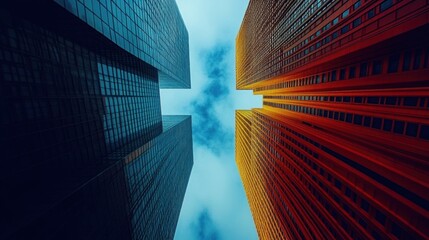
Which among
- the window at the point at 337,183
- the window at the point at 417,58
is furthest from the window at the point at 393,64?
the window at the point at 337,183

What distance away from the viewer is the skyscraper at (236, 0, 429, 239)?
21967mm

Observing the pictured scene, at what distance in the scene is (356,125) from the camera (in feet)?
111

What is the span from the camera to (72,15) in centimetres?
2042

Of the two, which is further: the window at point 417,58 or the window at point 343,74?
the window at point 343,74

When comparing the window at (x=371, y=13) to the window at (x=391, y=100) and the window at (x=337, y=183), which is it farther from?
the window at (x=337, y=183)

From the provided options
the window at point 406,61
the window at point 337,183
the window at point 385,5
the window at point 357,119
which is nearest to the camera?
the window at point 385,5

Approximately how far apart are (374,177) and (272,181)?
1690 inches

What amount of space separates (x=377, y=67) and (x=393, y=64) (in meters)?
3.22

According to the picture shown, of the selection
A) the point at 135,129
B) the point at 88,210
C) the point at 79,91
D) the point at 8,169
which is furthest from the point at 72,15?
the point at 135,129

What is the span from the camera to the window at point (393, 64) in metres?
26.1

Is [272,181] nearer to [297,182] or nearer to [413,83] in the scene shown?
[297,182]

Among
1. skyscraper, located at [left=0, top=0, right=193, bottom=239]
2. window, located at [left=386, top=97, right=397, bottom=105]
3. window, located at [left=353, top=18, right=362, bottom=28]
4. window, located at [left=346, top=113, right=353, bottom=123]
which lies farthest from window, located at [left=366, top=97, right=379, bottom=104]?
skyscraper, located at [left=0, top=0, right=193, bottom=239]

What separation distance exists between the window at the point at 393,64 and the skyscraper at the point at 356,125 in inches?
6.4

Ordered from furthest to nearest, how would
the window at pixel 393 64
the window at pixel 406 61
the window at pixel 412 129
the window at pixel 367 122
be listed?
the window at pixel 367 122, the window at pixel 393 64, the window at pixel 406 61, the window at pixel 412 129
